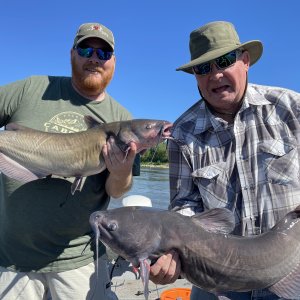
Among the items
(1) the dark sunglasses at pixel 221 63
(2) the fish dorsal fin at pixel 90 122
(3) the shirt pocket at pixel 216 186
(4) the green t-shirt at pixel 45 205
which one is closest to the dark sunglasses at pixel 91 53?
(4) the green t-shirt at pixel 45 205

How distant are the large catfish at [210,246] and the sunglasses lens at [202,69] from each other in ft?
3.55

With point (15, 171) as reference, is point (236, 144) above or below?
above

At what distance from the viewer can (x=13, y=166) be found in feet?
10.5

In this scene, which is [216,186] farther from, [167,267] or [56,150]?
[56,150]

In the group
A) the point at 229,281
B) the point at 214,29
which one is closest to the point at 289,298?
the point at 229,281

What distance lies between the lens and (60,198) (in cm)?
320

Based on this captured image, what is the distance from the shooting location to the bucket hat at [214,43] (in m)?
2.92

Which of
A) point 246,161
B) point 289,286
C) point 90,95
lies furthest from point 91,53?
point 289,286

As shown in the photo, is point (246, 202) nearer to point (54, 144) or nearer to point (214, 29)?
point (214, 29)

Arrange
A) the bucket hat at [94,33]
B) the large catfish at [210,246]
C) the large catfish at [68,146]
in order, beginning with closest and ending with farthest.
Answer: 1. the large catfish at [210,246]
2. the large catfish at [68,146]
3. the bucket hat at [94,33]

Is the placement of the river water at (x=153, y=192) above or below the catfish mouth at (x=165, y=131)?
below

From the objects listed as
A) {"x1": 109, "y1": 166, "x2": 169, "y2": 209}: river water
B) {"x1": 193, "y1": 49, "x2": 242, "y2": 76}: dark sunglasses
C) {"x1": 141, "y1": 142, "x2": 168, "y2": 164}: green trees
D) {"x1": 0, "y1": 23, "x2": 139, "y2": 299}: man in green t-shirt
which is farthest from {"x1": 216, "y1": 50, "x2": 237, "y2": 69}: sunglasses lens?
{"x1": 109, "y1": 166, "x2": 169, "y2": 209}: river water

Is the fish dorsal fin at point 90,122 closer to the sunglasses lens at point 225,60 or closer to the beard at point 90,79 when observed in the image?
the beard at point 90,79

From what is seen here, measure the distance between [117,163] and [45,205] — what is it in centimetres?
69
